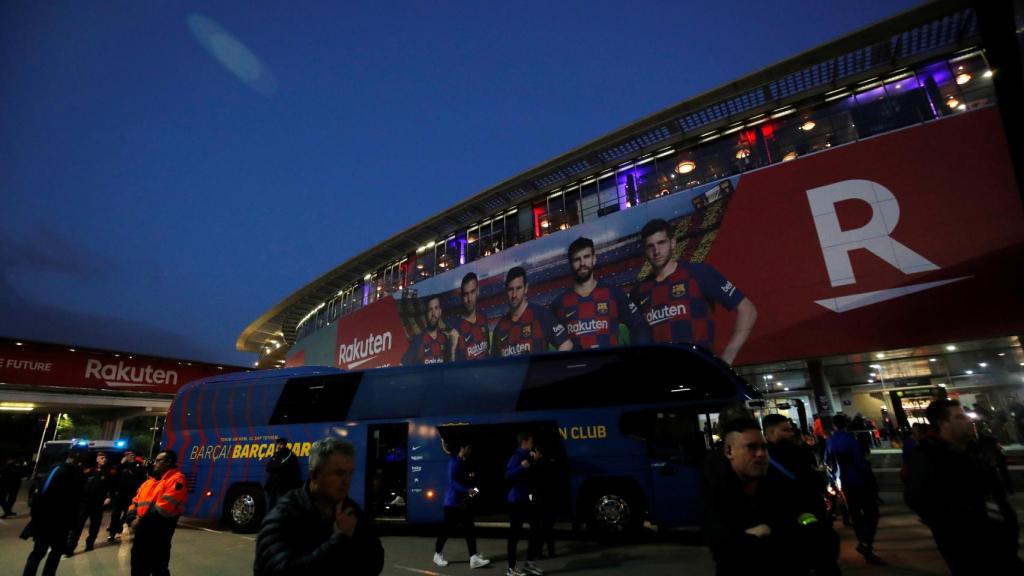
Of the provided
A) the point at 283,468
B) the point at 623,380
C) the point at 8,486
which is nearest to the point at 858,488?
the point at 623,380

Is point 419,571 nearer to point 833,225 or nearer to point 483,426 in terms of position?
point 483,426

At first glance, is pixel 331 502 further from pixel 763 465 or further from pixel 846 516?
pixel 846 516

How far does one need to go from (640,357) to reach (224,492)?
29.4 feet

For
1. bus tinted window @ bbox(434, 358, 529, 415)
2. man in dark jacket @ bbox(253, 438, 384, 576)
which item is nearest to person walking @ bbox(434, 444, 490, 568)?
bus tinted window @ bbox(434, 358, 529, 415)

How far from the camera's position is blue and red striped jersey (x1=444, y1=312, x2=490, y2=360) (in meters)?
22.3

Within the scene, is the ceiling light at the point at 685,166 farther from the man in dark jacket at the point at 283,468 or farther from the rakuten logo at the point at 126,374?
the rakuten logo at the point at 126,374

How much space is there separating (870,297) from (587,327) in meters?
8.99

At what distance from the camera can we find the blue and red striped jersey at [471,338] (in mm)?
22281

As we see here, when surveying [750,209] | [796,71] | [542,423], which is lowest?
[542,423]

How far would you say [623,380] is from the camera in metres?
8.18

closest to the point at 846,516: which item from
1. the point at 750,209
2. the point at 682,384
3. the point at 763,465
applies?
the point at 682,384

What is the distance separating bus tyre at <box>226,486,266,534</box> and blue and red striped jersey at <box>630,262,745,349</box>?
12576 millimetres

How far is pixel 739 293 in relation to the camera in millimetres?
15453

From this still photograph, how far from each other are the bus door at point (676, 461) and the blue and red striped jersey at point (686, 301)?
28.9ft
